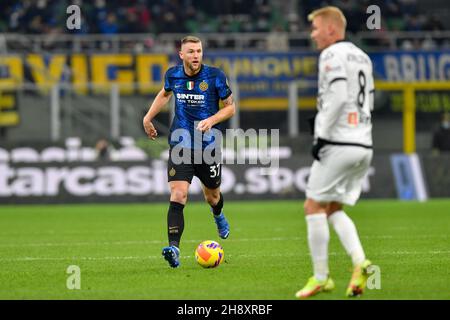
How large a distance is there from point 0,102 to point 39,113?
1.06 meters

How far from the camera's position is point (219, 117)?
11.2m

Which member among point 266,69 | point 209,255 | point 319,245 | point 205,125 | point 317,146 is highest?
point 266,69

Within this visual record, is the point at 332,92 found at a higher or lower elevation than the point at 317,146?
A: higher

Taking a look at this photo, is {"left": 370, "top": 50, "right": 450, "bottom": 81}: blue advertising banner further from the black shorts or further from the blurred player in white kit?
the blurred player in white kit

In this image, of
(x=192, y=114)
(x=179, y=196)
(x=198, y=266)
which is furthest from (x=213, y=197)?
(x=198, y=266)

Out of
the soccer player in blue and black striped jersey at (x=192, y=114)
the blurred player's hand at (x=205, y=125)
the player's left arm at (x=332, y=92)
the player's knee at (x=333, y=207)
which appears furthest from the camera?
the soccer player in blue and black striped jersey at (x=192, y=114)

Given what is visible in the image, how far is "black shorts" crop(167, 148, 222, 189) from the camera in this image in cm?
1144

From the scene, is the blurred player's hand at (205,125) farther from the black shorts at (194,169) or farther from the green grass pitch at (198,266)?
the green grass pitch at (198,266)

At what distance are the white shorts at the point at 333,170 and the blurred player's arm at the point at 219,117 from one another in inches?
95.8

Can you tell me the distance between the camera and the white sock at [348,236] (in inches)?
340

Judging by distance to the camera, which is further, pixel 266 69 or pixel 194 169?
pixel 266 69

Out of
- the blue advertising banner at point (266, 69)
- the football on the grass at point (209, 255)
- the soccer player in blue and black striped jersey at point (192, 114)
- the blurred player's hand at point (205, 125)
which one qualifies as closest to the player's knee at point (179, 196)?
the soccer player in blue and black striped jersey at point (192, 114)

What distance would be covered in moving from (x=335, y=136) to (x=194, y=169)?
11.1 feet

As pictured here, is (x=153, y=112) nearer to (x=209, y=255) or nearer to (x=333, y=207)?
(x=209, y=255)
